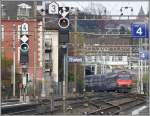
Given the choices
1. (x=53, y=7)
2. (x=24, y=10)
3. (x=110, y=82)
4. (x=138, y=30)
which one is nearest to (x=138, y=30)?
(x=138, y=30)

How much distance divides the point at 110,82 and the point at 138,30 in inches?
514

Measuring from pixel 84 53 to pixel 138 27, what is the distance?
28.7 ft

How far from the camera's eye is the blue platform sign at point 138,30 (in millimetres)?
20941

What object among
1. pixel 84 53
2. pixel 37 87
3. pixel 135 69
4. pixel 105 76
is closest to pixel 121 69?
pixel 135 69

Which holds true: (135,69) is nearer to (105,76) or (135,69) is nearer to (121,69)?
(121,69)

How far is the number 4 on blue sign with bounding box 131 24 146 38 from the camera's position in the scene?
20953mm

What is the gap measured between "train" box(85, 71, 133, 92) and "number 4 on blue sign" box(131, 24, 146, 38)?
34.0 feet

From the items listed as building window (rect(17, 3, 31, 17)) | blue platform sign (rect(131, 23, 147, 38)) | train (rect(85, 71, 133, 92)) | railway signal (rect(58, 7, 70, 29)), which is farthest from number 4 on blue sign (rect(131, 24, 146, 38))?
train (rect(85, 71, 133, 92))

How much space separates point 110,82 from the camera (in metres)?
33.8

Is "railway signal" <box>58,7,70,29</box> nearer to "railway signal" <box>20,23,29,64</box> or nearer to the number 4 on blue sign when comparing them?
"railway signal" <box>20,23,29,64</box>

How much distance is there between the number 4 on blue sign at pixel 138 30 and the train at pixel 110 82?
10355 mm

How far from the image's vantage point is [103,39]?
99.8 ft

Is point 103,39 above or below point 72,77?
above

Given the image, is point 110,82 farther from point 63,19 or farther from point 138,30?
point 63,19
